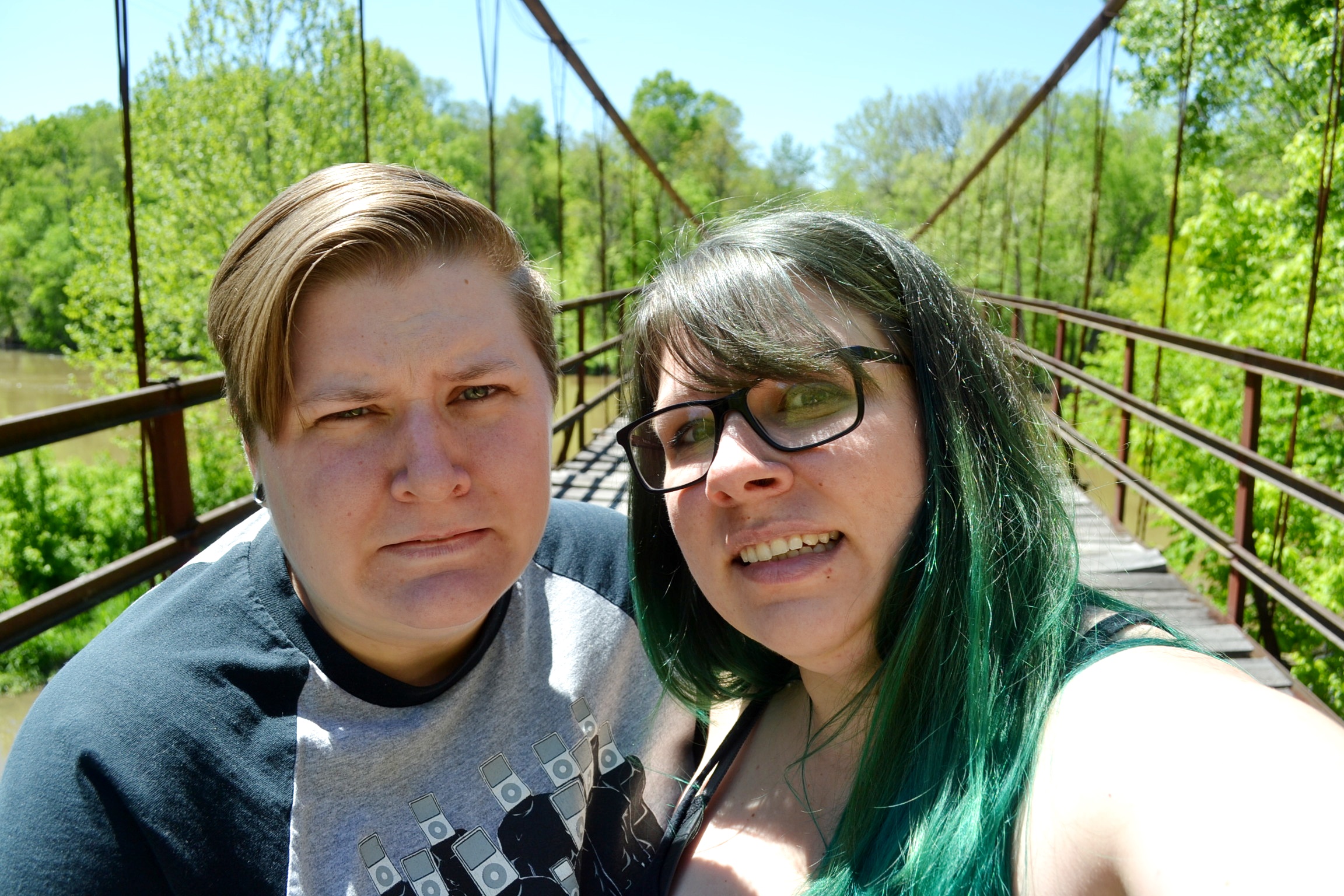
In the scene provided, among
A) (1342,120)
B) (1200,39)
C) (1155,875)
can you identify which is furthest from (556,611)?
(1200,39)

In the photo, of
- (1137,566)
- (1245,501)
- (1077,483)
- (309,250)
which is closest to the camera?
(309,250)

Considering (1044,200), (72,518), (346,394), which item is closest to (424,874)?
(346,394)

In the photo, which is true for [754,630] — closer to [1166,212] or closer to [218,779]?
[218,779]

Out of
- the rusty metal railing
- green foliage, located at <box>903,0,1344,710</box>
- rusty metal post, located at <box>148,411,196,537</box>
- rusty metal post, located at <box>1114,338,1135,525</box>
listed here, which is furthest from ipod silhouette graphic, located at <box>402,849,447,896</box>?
green foliage, located at <box>903,0,1344,710</box>

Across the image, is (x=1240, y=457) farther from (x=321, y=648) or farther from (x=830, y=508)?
(x=321, y=648)

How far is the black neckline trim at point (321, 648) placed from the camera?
3.34ft

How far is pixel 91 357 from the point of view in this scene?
18969mm

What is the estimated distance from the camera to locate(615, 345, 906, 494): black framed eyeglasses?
1003 millimetres

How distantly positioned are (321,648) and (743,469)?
48 cm

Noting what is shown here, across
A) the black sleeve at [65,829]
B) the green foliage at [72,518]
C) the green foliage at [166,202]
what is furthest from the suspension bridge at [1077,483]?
the green foliage at [72,518]

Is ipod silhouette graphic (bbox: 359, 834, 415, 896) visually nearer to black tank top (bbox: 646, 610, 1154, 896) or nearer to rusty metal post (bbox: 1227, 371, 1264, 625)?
black tank top (bbox: 646, 610, 1154, 896)

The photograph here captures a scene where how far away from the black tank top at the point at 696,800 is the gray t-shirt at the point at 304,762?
2 cm

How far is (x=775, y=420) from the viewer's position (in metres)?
1.04

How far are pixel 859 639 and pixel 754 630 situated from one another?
0.37ft
